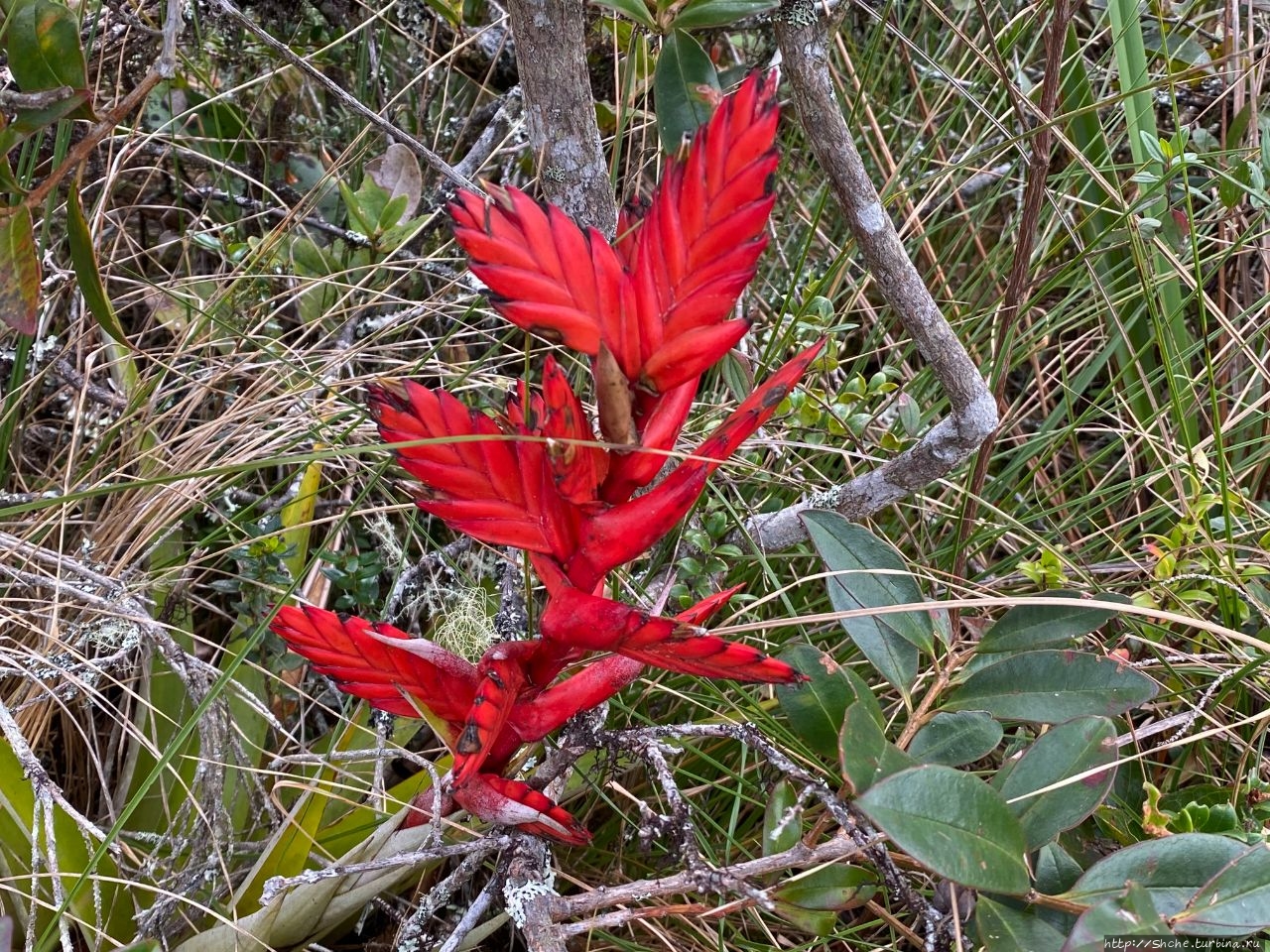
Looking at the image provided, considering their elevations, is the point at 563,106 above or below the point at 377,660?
above

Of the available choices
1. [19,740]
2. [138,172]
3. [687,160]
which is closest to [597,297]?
[687,160]

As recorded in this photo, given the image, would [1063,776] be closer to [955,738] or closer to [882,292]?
[955,738]

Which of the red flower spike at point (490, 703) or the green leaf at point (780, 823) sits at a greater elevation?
the red flower spike at point (490, 703)

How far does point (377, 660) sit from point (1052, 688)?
1.78ft

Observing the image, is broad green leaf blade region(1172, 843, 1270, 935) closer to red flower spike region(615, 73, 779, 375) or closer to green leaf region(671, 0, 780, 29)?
red flower spike region(615, 73, 779, 375)

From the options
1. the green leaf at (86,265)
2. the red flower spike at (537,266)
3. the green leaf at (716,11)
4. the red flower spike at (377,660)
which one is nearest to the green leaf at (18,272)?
the green leaf at (86,265)

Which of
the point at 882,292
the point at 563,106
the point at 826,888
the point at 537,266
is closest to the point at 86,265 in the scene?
the point at 563,106

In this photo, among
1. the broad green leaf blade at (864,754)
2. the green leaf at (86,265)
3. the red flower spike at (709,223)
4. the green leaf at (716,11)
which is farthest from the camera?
the green leaf at (86,265)

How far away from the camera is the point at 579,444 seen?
2.05ft

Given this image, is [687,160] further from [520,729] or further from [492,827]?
[492,827]

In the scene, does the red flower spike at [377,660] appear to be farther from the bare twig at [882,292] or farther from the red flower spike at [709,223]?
the bare twig at [882,292]

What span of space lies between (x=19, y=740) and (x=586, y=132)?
76cm

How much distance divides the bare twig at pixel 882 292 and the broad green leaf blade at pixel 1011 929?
41 cm

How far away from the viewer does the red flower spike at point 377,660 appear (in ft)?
2.54
